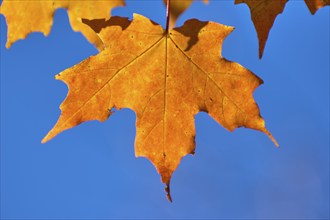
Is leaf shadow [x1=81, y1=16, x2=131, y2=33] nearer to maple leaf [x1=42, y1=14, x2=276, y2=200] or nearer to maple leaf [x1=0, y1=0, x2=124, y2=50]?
maple leaf [x1=42, y1=14, x2=276, y2=200]

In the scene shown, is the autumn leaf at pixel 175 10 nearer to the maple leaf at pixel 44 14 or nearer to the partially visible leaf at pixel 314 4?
the maple leaf at pixel 44 14

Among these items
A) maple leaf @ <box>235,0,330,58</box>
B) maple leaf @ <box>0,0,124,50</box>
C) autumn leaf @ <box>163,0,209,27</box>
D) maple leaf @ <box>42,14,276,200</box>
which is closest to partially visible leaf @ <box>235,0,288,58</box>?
maple leaf @ <box>235,0,330,58</box>

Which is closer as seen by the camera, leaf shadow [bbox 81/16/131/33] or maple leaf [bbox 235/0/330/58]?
maple leaf [bbox 235/0/330/58]

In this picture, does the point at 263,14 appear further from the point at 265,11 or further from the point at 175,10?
the point at 175,10

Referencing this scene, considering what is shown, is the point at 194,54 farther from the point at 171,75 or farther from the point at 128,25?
the point at 128,25

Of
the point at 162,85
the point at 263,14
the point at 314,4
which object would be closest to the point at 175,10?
the point at 162,85

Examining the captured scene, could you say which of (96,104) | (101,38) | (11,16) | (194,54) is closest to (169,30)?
(194,54)

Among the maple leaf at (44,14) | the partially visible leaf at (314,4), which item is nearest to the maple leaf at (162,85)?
the maple leaf at (44,14)
